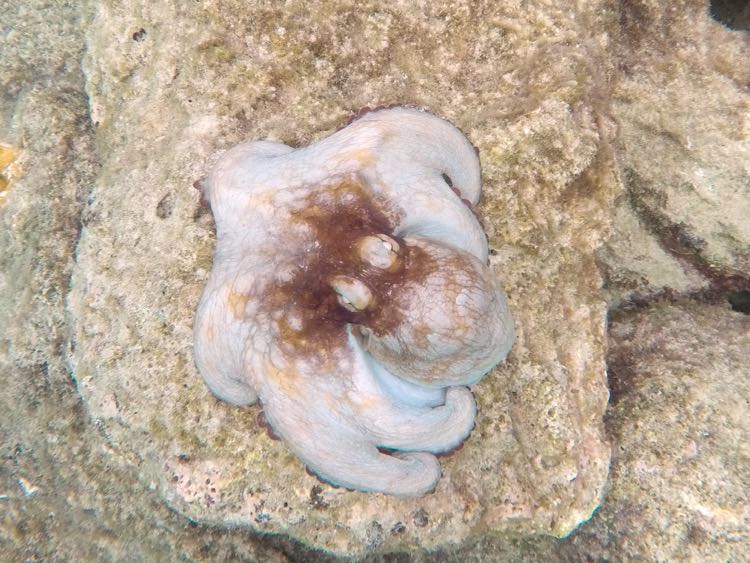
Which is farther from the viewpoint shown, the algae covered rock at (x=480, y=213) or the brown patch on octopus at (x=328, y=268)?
the algae covered rock at (x=480, y=213)

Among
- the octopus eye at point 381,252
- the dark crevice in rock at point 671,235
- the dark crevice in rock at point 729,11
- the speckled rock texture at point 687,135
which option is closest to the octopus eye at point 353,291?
the octopus eye at point 381,252

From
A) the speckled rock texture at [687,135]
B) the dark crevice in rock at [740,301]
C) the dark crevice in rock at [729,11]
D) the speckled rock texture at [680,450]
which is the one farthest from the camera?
the dark crevice in rock at [729,11]

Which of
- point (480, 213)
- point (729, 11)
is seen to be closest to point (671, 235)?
point (480, 213)

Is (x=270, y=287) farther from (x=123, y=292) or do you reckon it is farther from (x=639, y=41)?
(x=639, y=41)

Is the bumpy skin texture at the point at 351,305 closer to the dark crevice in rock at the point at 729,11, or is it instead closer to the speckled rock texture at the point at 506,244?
the speckled rock texture at the point at 506,244

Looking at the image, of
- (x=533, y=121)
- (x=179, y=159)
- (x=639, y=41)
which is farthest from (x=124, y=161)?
(x=639, y=41)

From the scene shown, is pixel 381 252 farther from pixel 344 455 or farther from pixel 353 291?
pixel 344 455
